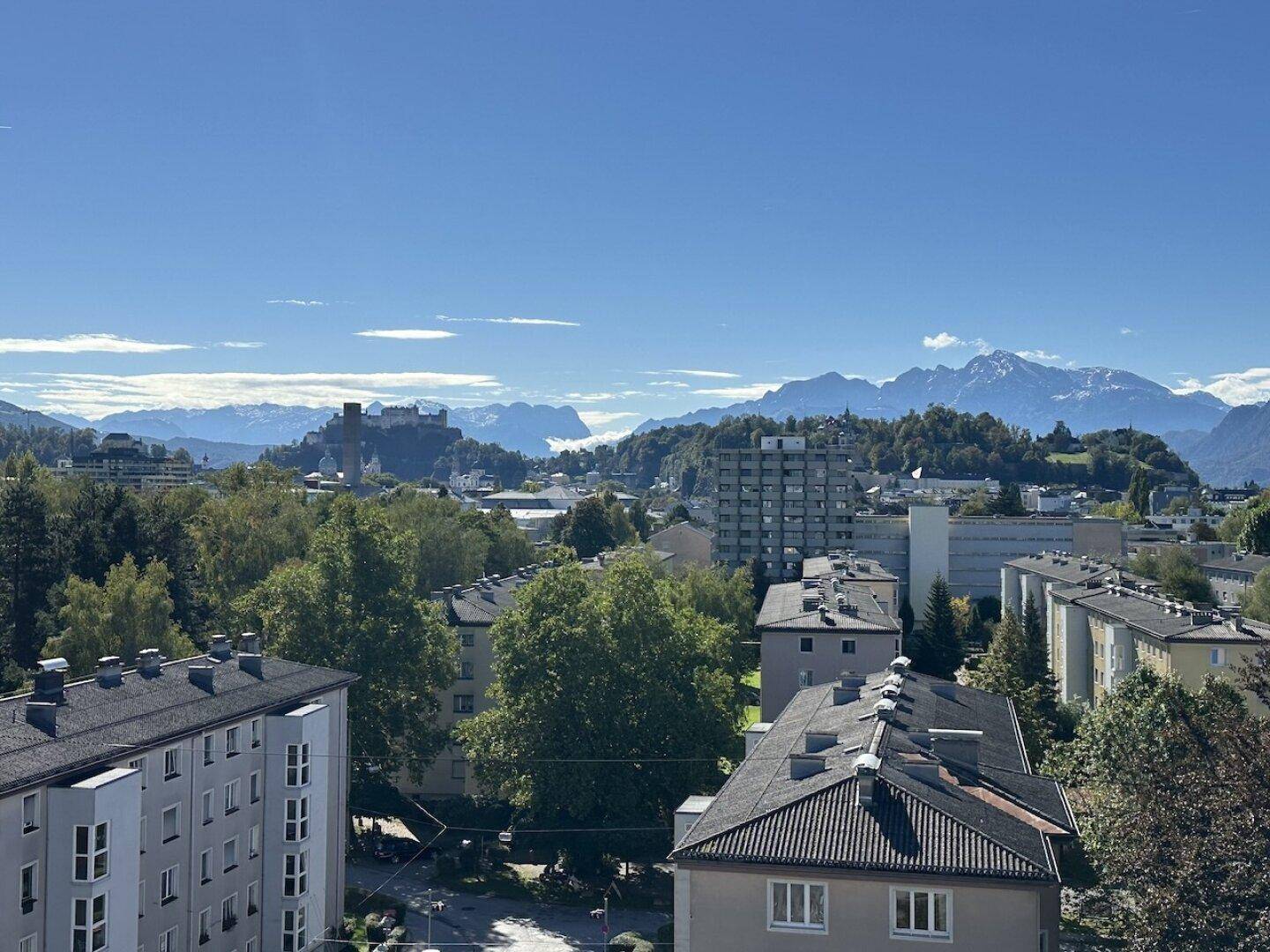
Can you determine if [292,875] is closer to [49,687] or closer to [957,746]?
[49,687]

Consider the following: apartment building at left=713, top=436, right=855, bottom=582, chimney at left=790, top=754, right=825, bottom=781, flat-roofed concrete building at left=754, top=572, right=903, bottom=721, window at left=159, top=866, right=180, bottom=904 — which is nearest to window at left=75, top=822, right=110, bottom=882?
window at left=159, top=866, right=180, bottom=904

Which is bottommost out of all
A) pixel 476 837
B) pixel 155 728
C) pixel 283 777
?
pixel 476 837

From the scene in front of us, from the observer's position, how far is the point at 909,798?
21.3m

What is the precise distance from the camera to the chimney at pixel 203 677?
103 ft

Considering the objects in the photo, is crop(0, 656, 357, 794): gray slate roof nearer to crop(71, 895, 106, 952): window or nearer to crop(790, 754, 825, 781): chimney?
crop(71, 895, 106, 952): window

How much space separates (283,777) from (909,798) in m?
17.9

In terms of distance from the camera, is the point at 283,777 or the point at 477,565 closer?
the point at 283,777

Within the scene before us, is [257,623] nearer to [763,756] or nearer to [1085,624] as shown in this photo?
[763,756]

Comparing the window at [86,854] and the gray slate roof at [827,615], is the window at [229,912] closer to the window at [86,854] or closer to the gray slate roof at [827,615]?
the window at [86,854]

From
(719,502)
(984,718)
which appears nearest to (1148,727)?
(984,718)

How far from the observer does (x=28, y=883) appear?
23.6 m

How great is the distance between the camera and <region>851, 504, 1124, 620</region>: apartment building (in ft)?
346

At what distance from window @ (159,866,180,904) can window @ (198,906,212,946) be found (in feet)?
4.42

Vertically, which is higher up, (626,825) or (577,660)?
(577,660)
